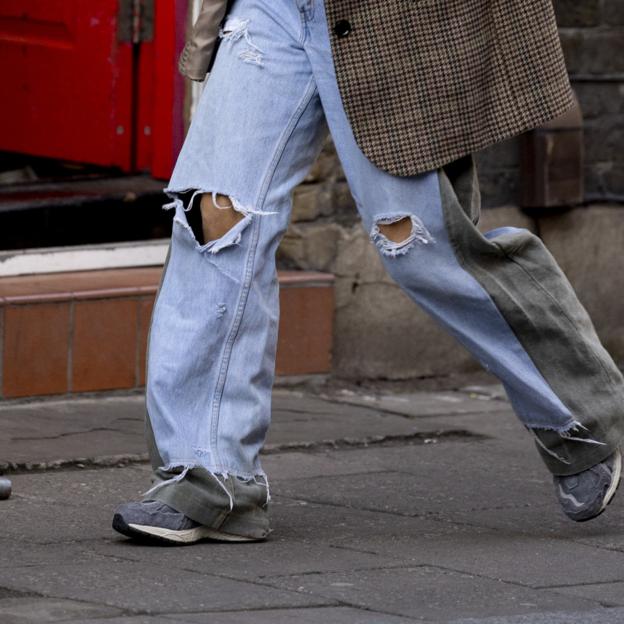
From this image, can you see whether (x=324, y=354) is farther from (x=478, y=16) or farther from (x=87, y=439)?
(x=478, y=16)

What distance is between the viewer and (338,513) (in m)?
3.83

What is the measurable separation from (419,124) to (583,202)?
2806 millimetres

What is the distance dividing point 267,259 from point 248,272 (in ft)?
0.19

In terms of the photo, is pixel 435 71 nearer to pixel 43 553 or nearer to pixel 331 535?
pixel 331 535

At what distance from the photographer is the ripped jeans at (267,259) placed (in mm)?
3420

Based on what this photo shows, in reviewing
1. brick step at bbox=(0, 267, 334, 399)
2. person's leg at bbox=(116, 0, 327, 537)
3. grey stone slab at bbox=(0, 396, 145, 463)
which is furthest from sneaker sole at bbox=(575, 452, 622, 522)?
brick step at bbox=(0, 267, 334, 399)

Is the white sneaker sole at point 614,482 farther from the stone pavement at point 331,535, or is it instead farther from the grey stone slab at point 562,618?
the grey stone slab at point 562,618

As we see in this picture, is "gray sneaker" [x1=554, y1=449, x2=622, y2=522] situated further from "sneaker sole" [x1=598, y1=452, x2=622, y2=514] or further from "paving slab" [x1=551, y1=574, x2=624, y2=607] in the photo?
"paving slab" [x1=551, y1=574, x2=624, y2=607]

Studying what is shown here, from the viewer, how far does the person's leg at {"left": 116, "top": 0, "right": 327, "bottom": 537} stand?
134 inches

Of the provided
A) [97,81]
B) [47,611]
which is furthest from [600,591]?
[97,81]

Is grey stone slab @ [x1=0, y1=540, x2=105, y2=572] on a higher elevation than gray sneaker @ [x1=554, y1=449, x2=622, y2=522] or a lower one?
lower

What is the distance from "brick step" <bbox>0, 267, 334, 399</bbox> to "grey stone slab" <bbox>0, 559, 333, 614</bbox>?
5.65 feet

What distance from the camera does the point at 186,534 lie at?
11.2ft

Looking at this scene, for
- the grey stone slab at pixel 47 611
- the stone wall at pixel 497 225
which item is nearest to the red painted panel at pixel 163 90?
the stone wall at pixel 497 225
